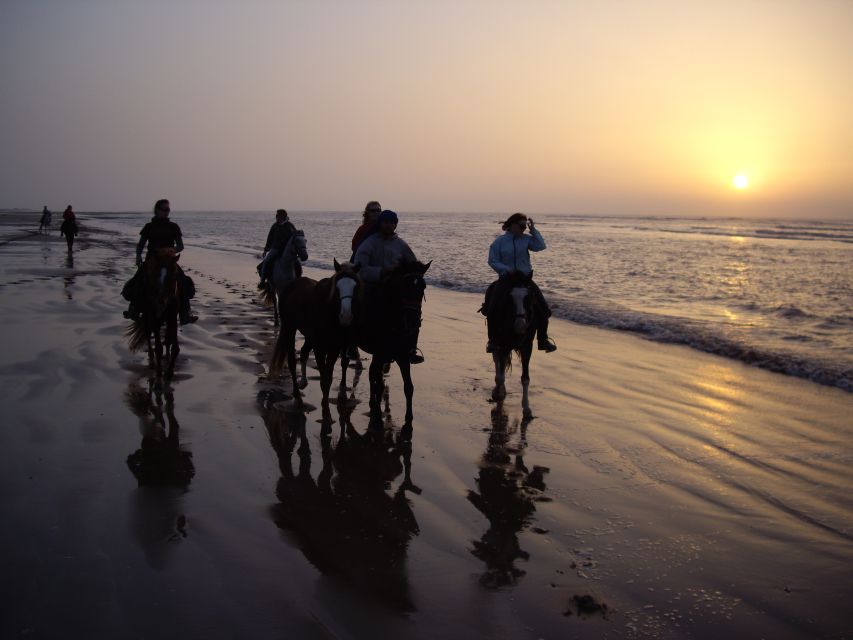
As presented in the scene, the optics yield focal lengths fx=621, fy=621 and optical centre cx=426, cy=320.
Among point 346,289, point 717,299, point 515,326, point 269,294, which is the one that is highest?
point 346,289

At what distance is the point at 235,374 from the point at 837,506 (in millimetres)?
6998

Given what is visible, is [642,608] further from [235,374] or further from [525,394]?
[235,374]

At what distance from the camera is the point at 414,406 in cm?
746

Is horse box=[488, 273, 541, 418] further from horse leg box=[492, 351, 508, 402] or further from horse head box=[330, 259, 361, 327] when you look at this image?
horse head box=[330, 259, 361, 327]

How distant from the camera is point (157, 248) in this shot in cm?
848

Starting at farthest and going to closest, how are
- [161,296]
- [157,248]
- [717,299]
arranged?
1. [717,299]
2. [157,248]
3. [161,296]

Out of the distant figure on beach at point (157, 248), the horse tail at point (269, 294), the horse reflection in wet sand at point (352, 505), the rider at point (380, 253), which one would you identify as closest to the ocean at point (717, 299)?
the horse tail at point (269, 294)

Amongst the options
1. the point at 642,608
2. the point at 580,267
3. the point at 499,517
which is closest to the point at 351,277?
the point at 499,517

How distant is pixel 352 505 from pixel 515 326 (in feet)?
11.5

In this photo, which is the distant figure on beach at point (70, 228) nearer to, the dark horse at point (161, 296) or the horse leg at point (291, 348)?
the dark horse at point (161, 296)

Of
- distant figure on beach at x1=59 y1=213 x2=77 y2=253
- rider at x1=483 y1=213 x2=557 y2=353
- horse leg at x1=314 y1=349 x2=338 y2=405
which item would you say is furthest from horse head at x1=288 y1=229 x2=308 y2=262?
distant figure on beach at x1=59 y1=213 x2=77 y2=253

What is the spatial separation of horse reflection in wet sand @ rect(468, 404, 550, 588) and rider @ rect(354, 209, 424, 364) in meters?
1.35

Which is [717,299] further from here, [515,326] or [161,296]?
[161,296]

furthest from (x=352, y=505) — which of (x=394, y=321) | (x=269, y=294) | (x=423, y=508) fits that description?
(x=269, y=294)
